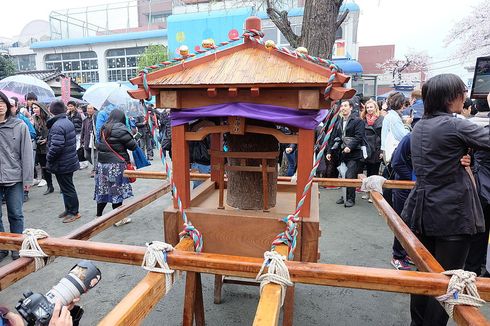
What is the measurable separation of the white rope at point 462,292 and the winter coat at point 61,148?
5009 mm

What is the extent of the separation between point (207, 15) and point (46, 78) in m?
9.95

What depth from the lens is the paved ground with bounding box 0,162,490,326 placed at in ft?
9.23

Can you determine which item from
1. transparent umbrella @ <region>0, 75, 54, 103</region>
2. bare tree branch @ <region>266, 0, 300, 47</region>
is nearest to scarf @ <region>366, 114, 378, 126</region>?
bare tree branch @ <region>266, 0, 300, 47</region>

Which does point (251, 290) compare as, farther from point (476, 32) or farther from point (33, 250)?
point (476, 32)

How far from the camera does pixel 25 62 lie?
35906 millimetres

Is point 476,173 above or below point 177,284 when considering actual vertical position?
above

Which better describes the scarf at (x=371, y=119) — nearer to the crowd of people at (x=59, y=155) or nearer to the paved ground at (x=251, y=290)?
the paved ground at (x=251, y=290)

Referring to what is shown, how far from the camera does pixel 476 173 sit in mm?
3010

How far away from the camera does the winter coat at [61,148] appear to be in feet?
15.9

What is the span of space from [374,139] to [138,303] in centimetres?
524

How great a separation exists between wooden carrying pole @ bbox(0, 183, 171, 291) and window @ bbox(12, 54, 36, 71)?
40.1m

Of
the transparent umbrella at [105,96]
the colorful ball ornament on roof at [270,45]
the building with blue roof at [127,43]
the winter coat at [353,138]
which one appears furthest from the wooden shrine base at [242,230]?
the building with blue roof at [127,43]

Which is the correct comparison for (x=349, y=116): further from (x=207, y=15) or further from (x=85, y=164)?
(x=207, y=15)

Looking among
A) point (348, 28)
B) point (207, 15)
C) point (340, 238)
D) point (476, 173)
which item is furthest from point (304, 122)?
point (207, 15)
